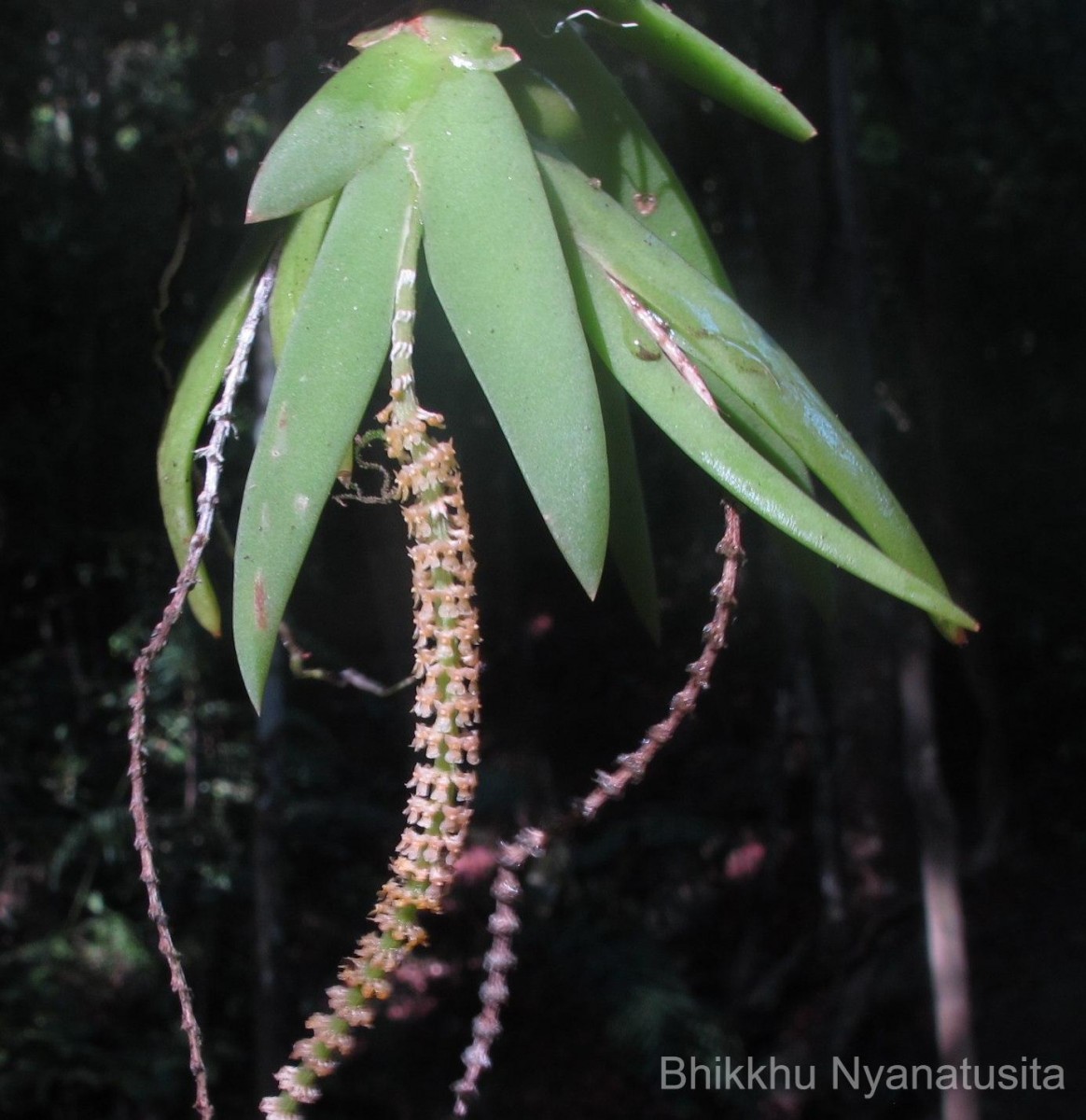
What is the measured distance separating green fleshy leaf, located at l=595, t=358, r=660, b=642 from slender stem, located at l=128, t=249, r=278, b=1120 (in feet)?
0.61

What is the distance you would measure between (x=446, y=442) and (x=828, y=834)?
8.91 feet

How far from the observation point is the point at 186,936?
277 centimetres

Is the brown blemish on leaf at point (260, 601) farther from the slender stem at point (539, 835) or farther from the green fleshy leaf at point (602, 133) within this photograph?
the green fleshy leaf at point (602, 133)

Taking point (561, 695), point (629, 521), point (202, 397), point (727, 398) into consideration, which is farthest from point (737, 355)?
point (561, 695)

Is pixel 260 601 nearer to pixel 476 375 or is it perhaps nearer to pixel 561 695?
pixel 476 375

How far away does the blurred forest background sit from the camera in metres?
2.14

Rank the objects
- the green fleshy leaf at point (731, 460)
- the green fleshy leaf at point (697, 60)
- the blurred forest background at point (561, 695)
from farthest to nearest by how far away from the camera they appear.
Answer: the blurred forest background at point (561, 695) → the green fleshy leaf at point (697, 60) → the green fleshy leaf at point (731, 460)

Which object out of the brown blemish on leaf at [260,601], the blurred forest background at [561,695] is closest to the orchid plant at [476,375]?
the brown blemish on leaf at [260,601]

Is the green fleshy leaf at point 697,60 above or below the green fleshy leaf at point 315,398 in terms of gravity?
above

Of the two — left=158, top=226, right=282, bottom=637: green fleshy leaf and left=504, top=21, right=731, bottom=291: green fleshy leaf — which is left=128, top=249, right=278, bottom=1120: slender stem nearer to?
left=158, top=226, right=282, bottom=637: green fleshy leaf

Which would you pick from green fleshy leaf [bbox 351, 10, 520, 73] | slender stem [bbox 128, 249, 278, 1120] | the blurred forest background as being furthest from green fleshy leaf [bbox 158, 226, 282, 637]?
the blurred forest background

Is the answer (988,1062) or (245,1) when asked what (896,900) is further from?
(245,1)

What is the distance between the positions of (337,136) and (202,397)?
0.15m

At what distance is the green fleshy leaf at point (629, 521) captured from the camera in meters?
0.58
